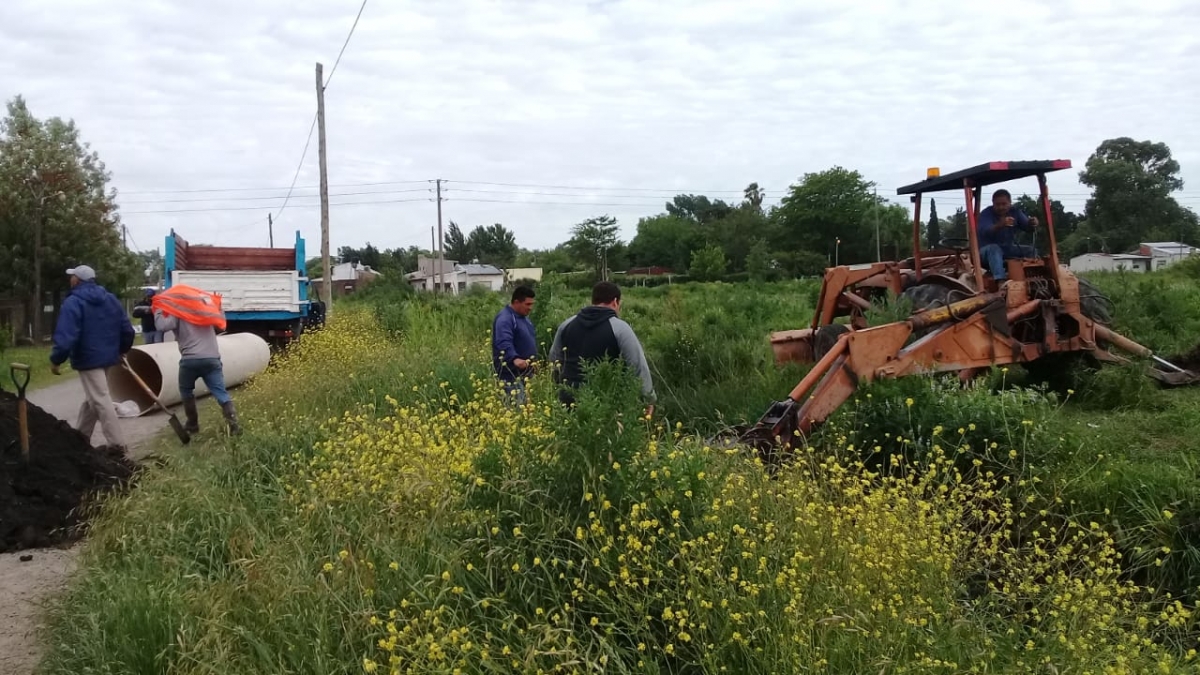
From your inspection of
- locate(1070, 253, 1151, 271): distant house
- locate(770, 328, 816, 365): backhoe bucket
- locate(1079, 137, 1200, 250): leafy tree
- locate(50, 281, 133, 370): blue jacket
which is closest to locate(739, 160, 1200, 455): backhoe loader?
locate(770, 328, 816, 365): backhoe bucket

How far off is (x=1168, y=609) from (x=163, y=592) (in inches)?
171

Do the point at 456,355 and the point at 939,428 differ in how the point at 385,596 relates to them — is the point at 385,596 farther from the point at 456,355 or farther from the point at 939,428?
the point at 456,355

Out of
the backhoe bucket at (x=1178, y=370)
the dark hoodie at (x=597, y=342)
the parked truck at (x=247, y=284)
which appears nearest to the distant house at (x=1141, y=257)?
the parked truck at (x=247, y=284)

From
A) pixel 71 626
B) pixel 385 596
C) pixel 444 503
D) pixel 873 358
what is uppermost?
pixel 873 358

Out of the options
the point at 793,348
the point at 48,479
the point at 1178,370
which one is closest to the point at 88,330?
the point at 48,479

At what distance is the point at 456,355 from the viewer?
10.3 metres

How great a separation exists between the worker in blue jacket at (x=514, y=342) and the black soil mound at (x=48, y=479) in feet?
9.64

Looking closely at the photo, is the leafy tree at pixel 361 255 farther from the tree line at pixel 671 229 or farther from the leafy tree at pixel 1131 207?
the leafy tree at pixel 1131 207

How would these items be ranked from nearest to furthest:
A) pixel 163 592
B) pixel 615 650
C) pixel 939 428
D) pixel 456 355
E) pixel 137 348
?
pixel 615 650
pixel 163 592
pixel 939 428
pixel 456 355
pixel 137 348

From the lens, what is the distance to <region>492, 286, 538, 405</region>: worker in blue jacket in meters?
7.30

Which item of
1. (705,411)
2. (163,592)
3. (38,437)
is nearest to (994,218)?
(705,411)

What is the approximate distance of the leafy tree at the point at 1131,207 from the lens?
7238 cm

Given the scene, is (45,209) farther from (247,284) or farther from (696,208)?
(696,208)

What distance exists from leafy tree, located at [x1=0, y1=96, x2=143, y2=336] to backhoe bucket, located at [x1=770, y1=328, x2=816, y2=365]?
86.6ft
